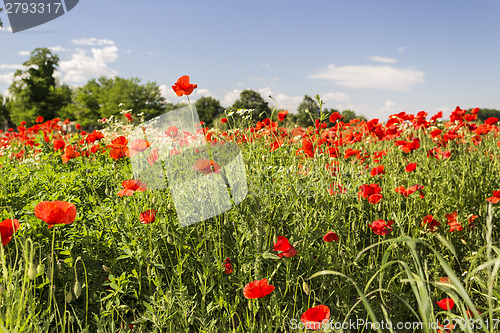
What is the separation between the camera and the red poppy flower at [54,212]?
148 centimetres

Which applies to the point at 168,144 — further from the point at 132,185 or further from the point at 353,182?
the point at 353,182

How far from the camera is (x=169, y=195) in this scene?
8.46 ft

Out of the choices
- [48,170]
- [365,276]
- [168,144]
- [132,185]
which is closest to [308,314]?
[365,276]

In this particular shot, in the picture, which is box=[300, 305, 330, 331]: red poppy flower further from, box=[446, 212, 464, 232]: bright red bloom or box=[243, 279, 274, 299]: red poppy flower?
box=[446, 212, 464, 232]: bright red bloom

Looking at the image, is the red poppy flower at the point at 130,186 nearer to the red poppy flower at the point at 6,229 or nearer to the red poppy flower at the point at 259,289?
the red poppy flower at the point at 6,229

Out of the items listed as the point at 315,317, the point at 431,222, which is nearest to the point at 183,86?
the point at 315,317

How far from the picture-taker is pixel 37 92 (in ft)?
135

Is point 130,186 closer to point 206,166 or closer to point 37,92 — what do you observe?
point 206,166

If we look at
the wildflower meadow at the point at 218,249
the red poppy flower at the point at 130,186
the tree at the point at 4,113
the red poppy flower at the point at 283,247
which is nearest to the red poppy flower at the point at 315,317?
the wildflower meadow at the point at 218,249

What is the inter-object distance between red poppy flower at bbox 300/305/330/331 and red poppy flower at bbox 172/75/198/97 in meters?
1.45

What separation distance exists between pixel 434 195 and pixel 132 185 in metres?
2.98

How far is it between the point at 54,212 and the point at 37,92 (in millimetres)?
46713

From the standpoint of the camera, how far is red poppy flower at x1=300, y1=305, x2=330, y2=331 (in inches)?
60.0

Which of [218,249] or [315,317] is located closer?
[315,317]
